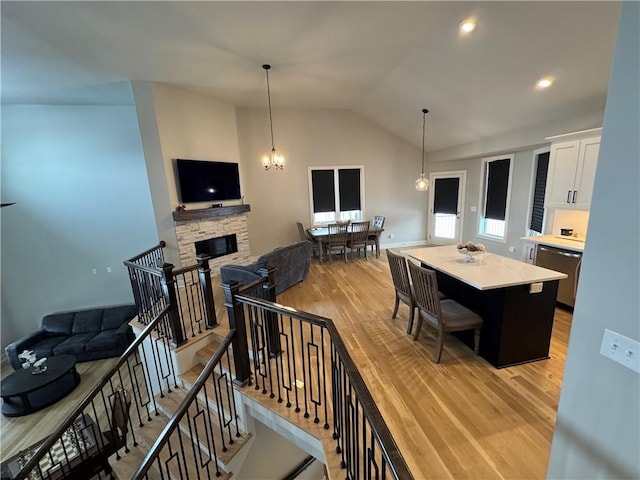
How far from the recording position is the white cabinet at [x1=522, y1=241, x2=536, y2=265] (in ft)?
13.4

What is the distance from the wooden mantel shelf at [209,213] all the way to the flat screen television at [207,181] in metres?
0.26

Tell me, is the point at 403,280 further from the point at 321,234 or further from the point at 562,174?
the point at 321,234

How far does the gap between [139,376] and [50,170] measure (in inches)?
177

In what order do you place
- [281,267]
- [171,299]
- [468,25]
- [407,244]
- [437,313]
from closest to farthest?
1. [437,313]
2. [171,299]
3. [468,25]
4. [281,267]
5. [407,244]

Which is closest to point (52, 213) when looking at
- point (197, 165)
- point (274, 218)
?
point (197, 165)

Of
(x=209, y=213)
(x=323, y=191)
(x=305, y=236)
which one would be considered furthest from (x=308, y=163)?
(x=209, y=213)

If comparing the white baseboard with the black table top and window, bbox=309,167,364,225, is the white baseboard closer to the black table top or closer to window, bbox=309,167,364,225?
window, bbox=309,167,364,225

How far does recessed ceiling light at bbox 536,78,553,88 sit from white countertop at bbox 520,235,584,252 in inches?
85.6

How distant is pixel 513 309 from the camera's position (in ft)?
8.14

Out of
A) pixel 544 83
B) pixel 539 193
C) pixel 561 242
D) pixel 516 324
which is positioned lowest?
pixel 516 324

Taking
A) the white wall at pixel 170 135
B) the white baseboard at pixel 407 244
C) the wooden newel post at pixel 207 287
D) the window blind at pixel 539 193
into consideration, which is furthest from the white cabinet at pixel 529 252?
the white wall at pixel 170 135

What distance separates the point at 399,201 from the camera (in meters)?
7.53

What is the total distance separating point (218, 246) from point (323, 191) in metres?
3.04

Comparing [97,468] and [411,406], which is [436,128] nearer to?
[411,406]
